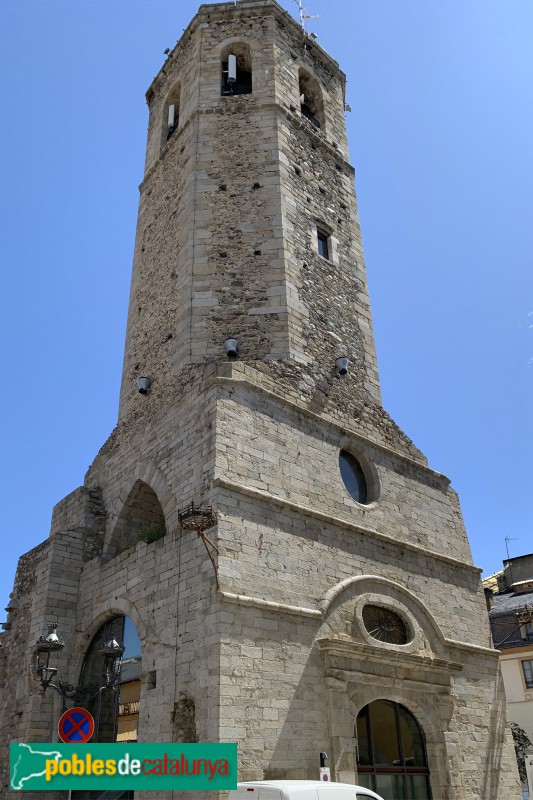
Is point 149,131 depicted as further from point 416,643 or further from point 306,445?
point 416,643

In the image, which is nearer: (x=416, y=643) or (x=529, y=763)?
(x=416, y=643)

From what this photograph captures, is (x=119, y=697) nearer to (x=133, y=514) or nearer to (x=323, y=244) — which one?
(x=133, y=514)

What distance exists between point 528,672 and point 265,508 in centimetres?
1625

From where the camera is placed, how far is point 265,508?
31.0ft

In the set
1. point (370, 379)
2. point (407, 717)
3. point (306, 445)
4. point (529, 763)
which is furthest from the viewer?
point (370, 379)

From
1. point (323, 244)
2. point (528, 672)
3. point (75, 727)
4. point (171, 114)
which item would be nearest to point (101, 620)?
point (75, 727)

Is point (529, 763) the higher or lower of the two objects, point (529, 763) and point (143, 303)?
the lower

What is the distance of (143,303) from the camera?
14320mm

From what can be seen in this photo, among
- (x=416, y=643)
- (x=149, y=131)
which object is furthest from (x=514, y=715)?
(x=149, y=131)

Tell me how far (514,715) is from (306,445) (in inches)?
623

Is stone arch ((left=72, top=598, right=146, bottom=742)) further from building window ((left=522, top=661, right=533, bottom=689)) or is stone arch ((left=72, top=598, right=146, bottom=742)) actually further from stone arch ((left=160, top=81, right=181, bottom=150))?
building window ((left=522, top=661, right=533, bottom=689))

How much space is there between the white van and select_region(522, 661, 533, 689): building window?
55.0ft

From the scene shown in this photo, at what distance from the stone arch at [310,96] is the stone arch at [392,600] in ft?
38.9

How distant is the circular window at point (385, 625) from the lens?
10281mm
